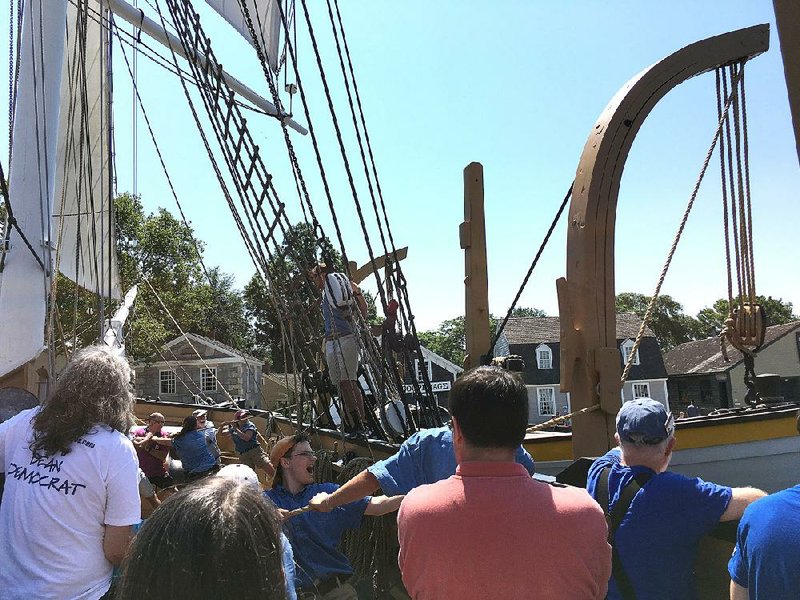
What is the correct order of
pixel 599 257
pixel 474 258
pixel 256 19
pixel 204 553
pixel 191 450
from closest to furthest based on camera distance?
1. pixel 204 553
2. pixel 599 257
3. pixel 474 258
4. pixel 191 450
5. pixel 256 19

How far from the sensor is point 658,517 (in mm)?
1970

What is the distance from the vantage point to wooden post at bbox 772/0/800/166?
1089 mm

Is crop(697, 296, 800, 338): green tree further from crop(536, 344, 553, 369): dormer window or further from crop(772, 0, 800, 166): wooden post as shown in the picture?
crop(772, 0, 800, 166): wooden post

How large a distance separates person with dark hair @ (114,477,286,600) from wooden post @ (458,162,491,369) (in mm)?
4002

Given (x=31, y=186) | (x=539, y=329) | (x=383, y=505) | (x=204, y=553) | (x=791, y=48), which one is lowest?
(x=383, y=505)

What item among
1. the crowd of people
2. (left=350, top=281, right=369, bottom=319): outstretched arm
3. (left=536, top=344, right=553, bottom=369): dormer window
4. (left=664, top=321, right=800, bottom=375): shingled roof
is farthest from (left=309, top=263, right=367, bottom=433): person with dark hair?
(left=664, top=321, right=800, bottom=375): shingled roof

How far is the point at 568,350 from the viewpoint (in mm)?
3588

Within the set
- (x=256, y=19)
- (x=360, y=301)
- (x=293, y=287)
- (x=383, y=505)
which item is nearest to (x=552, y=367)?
(x=256, y=19)

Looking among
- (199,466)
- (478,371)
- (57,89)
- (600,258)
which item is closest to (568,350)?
(600,258)

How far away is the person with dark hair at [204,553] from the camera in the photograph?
3.17ft

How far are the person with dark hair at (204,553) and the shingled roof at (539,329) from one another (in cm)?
3511

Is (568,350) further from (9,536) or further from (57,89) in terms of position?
(57,89)

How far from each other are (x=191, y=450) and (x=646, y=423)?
4.08 meters

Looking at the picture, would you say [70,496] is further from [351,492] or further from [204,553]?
[204,553]
